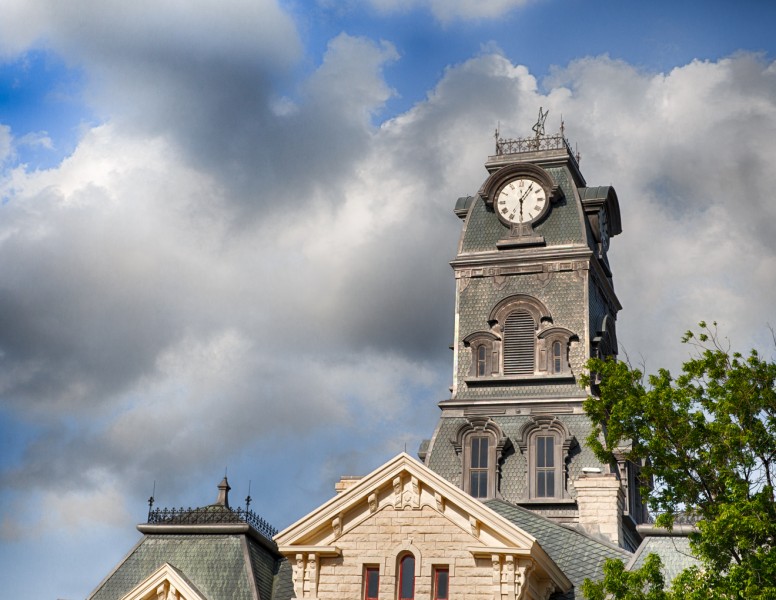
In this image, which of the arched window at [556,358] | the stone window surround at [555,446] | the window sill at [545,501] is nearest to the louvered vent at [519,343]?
the arched window at [556,358]

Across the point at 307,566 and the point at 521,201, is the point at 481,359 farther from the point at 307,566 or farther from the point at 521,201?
the point at 307,566

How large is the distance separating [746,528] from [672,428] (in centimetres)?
356

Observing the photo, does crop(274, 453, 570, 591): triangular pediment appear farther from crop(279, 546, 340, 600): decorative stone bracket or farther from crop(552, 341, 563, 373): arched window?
crop(552, 341, 563, 373): arched window

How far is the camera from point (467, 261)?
64438mm

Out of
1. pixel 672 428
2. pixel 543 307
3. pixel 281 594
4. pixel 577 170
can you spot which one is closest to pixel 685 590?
pixel 672 428

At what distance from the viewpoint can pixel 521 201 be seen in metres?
64.9

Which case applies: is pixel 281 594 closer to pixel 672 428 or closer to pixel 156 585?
pixel 156 585

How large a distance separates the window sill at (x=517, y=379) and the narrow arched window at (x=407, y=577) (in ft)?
83.0

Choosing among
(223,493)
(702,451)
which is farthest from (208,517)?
(702,451)

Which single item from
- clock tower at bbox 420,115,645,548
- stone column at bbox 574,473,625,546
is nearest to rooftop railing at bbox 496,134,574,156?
clock tower at bbox 420,115,645,548

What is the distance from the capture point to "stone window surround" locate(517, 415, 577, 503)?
57.2m

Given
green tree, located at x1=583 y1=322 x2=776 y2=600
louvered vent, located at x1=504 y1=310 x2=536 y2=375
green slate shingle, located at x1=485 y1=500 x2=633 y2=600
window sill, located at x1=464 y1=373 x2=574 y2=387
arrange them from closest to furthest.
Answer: green tree, located at x1=583 y1=322 x2=776 y2=600 → green slate shingle, located at x1=485 y1=500 x2=633 y2=600 → window sill, located at x1=464 y1=373 x2=574 y2=387 → louvered vent, located at x1=504 y1=310 x2=536 y2=375

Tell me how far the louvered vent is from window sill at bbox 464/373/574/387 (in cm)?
46

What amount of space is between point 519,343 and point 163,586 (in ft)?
89.4
